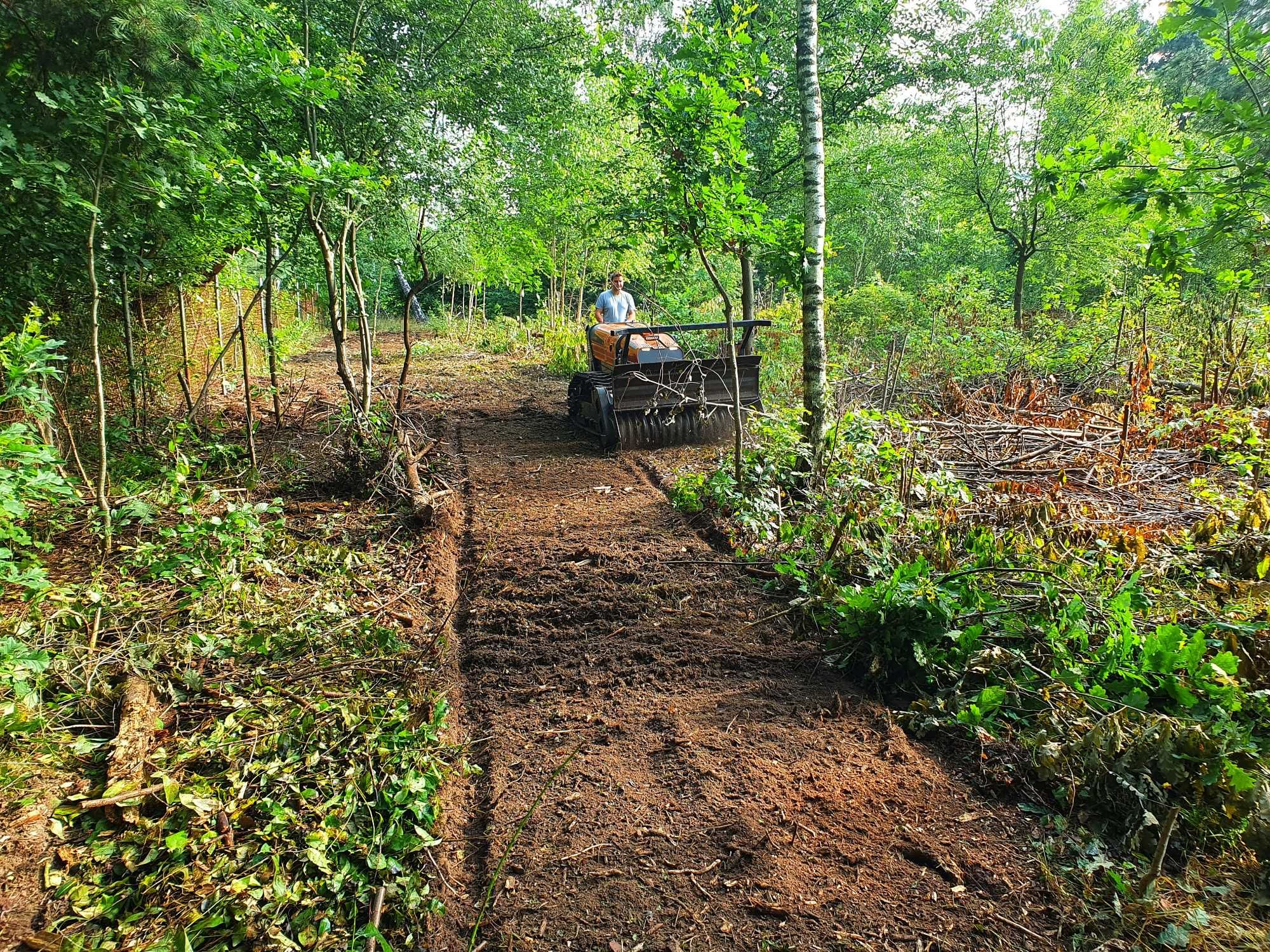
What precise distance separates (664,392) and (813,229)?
9.51 ft

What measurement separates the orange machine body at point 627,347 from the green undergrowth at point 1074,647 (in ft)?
10.7

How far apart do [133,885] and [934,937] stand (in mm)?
2694

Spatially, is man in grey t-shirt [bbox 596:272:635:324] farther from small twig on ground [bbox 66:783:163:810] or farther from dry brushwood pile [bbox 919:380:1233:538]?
small twig on ground [bbox 66:783:163:810]

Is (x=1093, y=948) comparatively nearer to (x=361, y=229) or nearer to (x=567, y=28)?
(x=361, y=229)

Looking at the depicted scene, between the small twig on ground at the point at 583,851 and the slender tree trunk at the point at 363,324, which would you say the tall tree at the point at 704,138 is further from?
the small twig on ground at the point at 583,851

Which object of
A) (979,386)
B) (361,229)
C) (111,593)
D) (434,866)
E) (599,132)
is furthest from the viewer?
(599,132)

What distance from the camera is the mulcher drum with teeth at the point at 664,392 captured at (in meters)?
7.85

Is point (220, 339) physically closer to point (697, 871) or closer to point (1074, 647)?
point (697, 871)

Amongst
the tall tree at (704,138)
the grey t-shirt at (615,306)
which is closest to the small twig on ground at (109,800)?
the tall tree at (704,138)

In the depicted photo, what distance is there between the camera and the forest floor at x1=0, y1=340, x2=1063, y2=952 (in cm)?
223

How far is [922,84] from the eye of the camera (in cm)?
1072

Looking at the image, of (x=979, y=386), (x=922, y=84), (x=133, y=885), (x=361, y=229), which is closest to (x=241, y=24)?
(x=361, y=229)

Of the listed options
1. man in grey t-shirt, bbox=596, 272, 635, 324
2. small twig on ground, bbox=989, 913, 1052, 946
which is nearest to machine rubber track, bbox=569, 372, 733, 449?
man in grey t-shirt, bbox=596, 272, 635, 324

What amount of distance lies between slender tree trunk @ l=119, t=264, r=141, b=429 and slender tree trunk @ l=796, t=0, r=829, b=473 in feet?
17.5
